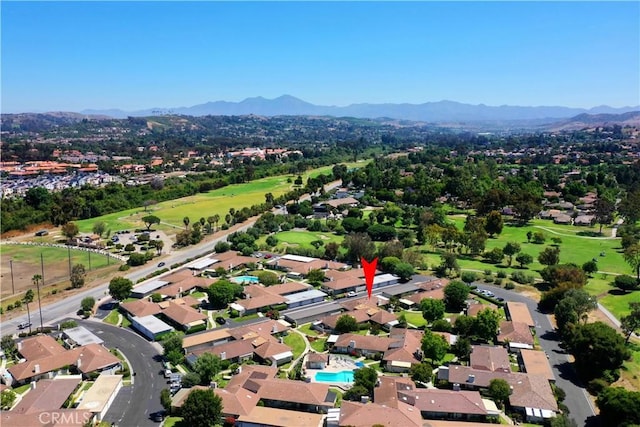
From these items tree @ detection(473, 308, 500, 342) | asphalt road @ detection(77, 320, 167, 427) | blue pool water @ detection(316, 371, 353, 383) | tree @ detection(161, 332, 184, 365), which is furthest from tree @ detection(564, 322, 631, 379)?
asphalt road @ detection(77, 320, 167, 427)

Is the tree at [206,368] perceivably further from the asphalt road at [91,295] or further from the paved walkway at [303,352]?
the asphalt road at [91,295]

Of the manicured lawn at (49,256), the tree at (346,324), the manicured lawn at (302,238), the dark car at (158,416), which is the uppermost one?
the tree at (346,324)

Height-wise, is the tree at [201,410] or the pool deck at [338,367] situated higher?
the tree at [201,410]

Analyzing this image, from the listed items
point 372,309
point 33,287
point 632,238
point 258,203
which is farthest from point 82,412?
point 258,203

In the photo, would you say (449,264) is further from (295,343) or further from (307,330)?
(295,343)

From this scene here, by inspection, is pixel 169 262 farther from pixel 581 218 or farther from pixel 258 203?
pixel 581 218

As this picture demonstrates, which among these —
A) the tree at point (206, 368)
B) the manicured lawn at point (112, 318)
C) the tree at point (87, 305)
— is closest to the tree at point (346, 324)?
the tree at point (206, 368)
